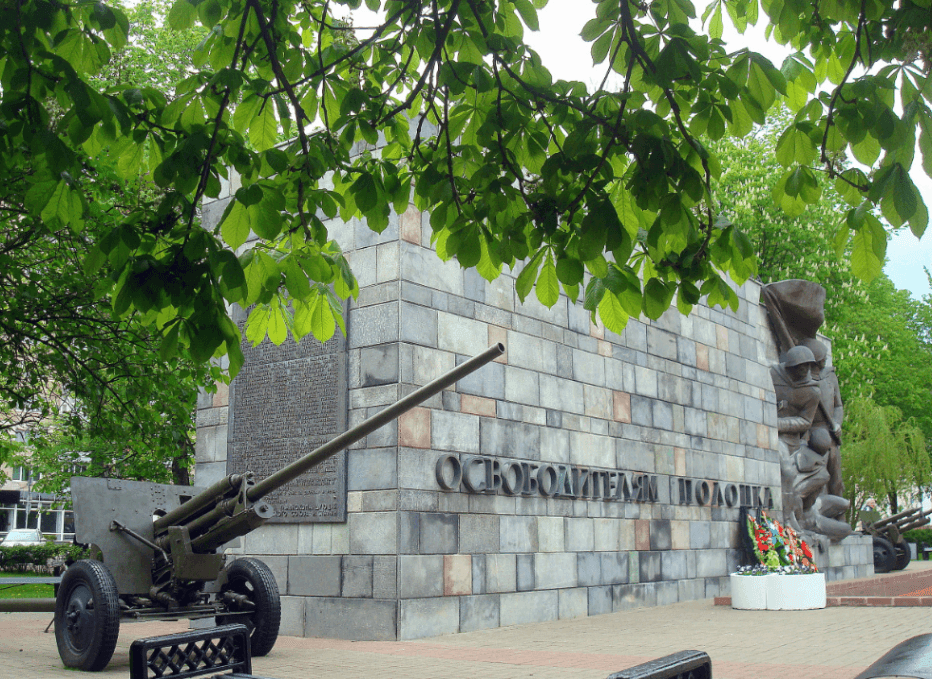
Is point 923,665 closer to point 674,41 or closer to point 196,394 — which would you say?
point 674,41

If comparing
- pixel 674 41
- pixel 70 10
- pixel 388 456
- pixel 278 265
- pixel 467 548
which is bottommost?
pixel 467 548

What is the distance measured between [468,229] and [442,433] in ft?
18.7

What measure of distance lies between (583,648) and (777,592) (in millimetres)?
4854

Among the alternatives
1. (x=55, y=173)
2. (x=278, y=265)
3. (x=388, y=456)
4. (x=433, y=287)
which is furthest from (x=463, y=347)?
(x=55, y=173)

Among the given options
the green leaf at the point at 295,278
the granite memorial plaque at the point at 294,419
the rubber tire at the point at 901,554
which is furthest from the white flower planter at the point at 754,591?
the rubber tire at the point at 901,554

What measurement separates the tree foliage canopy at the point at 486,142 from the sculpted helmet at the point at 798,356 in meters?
14.1

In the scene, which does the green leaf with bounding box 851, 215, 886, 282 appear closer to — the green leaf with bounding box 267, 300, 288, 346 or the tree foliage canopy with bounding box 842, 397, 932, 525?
the green leaf with bounding box 267, 300, 288, 346

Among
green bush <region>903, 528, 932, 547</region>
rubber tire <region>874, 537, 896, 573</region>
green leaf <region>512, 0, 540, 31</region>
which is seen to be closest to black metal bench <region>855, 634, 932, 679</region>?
green leaf <region>512, 0, 540, 31</region>

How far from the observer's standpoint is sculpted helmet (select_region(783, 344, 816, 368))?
18.1 m

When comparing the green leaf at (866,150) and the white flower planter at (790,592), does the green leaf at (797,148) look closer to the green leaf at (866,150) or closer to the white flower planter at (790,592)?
the green leaf at (866,150)

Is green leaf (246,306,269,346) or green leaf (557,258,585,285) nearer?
green leaf (557,258,585,285)

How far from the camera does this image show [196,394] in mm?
11305

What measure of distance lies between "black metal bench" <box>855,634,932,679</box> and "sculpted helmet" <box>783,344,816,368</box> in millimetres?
16122

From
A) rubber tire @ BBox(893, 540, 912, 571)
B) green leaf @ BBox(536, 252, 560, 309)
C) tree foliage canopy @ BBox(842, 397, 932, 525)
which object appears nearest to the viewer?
green leaf @ BBox(536, 252, 560, 309)
